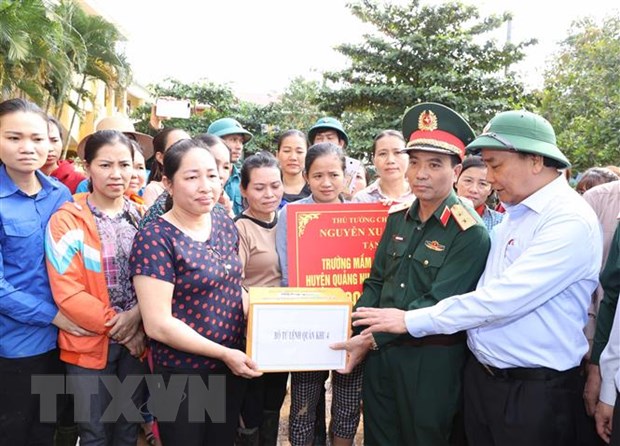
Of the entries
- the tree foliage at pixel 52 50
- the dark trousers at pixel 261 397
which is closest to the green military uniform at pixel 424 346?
the dark trousers at pixel 261 397

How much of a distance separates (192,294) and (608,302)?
6.53 ft

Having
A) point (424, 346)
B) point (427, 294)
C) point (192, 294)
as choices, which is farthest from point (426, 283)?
point (192, 294)

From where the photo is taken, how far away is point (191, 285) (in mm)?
2484

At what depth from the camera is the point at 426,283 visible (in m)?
2.62

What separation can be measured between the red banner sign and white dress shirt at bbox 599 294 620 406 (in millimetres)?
1346

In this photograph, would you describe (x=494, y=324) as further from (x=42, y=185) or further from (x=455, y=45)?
(x=455, y=45)

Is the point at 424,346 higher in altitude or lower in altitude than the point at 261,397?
higher

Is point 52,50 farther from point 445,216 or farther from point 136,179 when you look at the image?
point 445,216

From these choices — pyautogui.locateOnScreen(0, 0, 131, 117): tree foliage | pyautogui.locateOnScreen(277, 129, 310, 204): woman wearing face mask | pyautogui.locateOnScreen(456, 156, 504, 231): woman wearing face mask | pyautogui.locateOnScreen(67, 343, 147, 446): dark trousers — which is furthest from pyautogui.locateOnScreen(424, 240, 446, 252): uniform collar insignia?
pyautogui.locateOnScreen(0, 0, 131, 117): tree foliage

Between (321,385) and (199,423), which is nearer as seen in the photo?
(199,423)

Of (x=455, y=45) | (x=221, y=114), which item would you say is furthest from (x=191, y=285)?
(x=221, y=114)

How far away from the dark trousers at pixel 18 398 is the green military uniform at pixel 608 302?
2.82 m

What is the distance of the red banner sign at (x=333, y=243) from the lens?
311 cm

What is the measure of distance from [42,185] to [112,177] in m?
0.42
